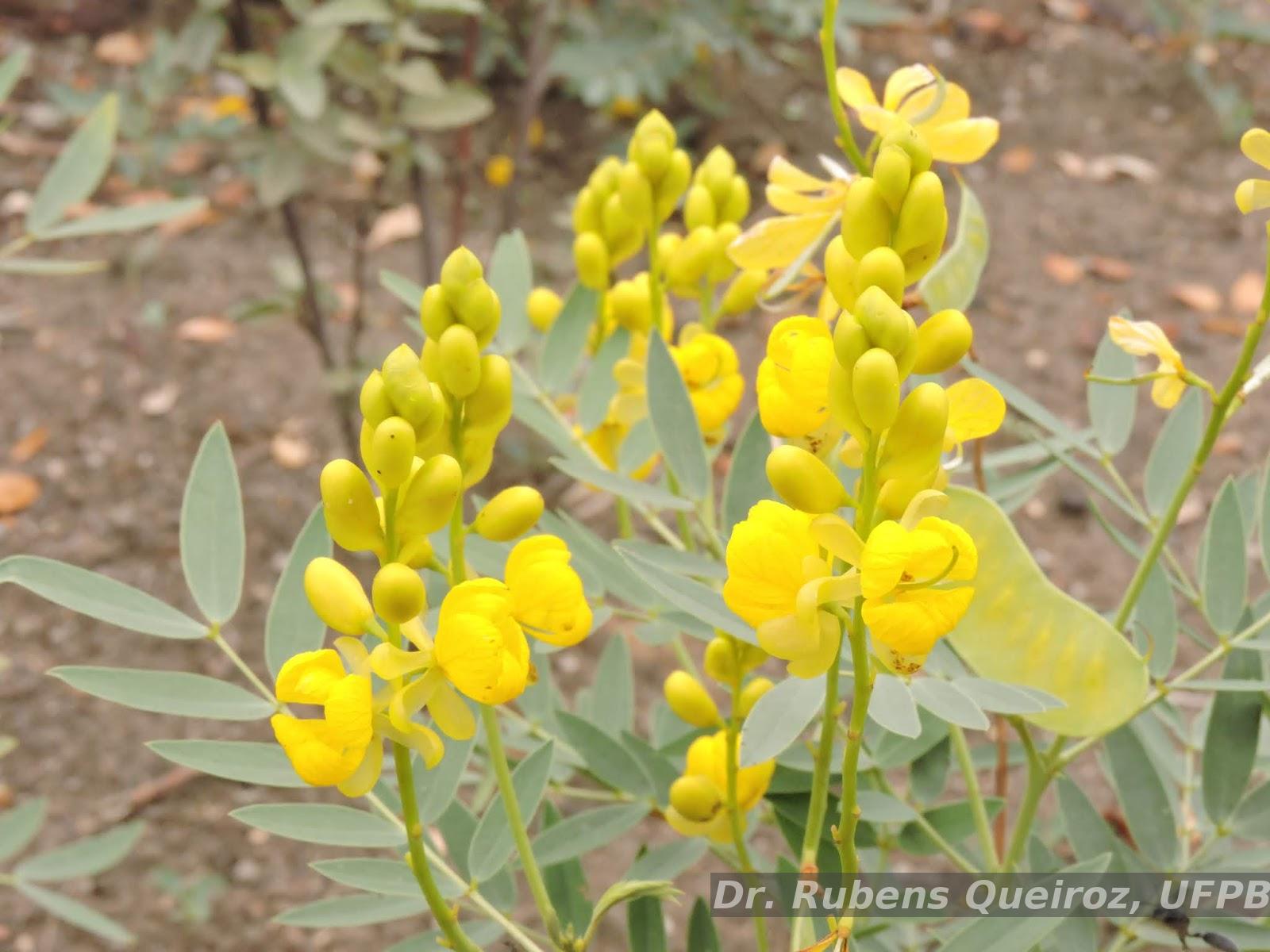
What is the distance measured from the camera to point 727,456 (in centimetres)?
199

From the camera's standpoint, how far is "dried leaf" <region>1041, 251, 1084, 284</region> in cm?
245

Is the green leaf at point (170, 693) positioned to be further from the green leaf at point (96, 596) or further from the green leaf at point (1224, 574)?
the green leaf at point (1224, 574)

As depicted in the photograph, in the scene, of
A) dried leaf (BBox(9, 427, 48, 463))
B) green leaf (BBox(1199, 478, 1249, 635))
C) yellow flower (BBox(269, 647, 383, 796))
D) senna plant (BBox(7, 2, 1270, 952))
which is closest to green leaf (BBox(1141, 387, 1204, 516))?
senna plant (BBox(7, 2, 1270, 952))

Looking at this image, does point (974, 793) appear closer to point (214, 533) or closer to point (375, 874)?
point (375, 874)

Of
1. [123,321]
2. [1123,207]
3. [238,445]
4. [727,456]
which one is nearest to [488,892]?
[727,456]

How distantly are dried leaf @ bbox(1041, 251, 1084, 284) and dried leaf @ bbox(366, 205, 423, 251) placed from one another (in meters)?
1.19

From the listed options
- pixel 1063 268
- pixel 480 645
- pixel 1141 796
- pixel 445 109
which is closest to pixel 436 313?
pixel 480 645

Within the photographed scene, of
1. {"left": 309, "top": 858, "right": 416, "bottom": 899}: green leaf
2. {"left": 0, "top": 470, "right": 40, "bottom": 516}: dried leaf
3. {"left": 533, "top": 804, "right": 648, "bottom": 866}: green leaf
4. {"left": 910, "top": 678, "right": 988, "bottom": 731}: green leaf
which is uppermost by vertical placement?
{"left": 910, "top": 678, "right": 988, "bottom": 731}: green leaf

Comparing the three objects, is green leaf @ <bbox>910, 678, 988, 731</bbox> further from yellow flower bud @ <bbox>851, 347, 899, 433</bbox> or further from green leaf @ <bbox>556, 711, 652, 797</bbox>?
green leaf @ <bbox>556, 711, 652, 797</bbox>

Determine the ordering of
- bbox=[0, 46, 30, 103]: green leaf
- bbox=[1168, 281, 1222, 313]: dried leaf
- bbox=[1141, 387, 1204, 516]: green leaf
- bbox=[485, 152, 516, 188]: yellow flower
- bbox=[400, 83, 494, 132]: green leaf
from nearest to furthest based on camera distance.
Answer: bbox=[1141, 387, 1204, 516]: green leaf, bbox=[0, 46, 30, 103]: green leaf, bbox=[400, 83, 494, 132]: green leaf, bbox=[1168, 281, 1222, 313]: dried leaf, bbox=[485, 152, 516, 188]: yellow flower

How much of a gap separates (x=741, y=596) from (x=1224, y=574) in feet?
1.18

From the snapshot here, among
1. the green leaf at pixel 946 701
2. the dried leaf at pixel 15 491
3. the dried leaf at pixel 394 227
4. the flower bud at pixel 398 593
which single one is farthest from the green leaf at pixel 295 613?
the dried leaf at pixel 394 227

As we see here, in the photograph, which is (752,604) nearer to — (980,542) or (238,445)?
(980,542)

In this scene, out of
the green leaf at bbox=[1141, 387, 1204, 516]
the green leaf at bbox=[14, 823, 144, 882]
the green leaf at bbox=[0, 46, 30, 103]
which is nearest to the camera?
the green leaf at bbox=[1141, 387, 1204, 516]
